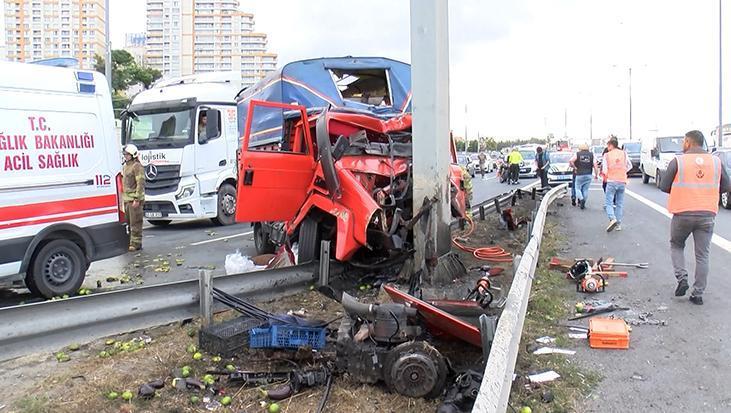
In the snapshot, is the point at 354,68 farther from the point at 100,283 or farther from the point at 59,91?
the point at 100,283

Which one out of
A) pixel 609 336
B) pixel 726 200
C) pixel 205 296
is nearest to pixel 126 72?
pixel 726 200

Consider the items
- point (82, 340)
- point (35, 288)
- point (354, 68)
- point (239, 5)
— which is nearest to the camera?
point (82, 340)

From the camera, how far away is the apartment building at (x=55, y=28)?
171 ft

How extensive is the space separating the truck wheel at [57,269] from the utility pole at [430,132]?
4095 millimetres

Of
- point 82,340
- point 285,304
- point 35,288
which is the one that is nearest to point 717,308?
point 285,304

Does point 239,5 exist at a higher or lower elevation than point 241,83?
higher

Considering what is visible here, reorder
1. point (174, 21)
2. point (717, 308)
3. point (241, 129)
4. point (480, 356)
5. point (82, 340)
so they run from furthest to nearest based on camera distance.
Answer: point (174, 21) → point (241, 129) → point (717, 308) → point (480, 356) → point (82, 340)

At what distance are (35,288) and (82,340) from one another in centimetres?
326

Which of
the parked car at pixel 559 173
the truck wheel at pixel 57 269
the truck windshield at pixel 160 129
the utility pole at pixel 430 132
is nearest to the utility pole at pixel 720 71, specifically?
the parked car at pixel 559 173

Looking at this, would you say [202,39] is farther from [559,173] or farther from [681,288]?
[681,288]

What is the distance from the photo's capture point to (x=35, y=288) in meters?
6.80

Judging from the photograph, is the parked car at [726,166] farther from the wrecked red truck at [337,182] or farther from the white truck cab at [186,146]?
the white truck cab at [186,146]

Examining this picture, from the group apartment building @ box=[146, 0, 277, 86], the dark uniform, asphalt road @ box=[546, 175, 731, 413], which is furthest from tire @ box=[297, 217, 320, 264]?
apartment building @ box=[146, 0, 277, 86]

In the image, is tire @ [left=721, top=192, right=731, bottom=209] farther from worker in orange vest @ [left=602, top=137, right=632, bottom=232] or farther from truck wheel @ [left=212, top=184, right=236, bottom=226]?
truck wheel @ [left=212, top=184, right=236, bottom=226]
